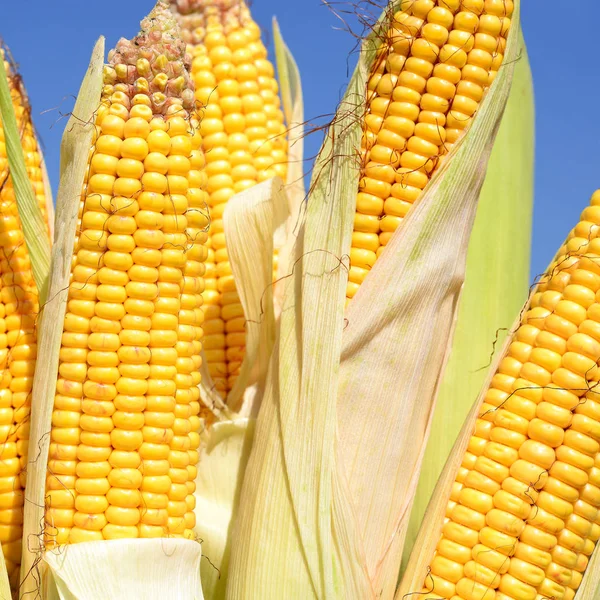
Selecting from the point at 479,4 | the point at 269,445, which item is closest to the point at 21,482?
the point at 269,445

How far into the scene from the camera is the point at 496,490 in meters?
1.76

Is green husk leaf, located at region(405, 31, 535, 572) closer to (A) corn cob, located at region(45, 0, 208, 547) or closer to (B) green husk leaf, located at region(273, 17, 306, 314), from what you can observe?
(B) green husk leaf, located at region(273, 17, 306, 314)

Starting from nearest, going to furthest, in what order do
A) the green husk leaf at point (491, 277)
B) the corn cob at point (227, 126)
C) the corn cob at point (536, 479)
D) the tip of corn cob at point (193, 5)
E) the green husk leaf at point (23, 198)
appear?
the corn cob at point (536, 479) → the green husk leaf at point (23, 198) → the green husk leaf at point (491, 277) → the corn cob at point (227, 126) → the tip of corn cob at point (193, 5)

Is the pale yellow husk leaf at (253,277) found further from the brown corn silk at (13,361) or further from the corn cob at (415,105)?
the brown corn silk at (13,361)

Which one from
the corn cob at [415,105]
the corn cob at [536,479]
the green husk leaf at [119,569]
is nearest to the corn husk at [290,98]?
the corn cob at [415,105]

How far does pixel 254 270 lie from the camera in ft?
7.02

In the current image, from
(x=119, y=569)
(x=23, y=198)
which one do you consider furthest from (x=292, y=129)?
(x=119, y=569)

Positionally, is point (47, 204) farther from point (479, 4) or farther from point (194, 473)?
point (479, 4)

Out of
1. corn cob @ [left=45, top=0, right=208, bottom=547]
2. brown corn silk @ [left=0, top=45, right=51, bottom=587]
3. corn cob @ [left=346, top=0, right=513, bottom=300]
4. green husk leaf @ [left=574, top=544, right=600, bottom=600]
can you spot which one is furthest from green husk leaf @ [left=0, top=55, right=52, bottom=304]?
green husk leaf @ [left=574, top=544, right=600, bottom=600]

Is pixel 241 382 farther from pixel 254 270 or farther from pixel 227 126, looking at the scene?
pixel 227 126

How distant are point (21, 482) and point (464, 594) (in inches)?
38.6

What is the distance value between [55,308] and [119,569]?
54 cm

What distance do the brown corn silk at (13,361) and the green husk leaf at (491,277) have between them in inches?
39.3

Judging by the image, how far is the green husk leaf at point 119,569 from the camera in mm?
1631
